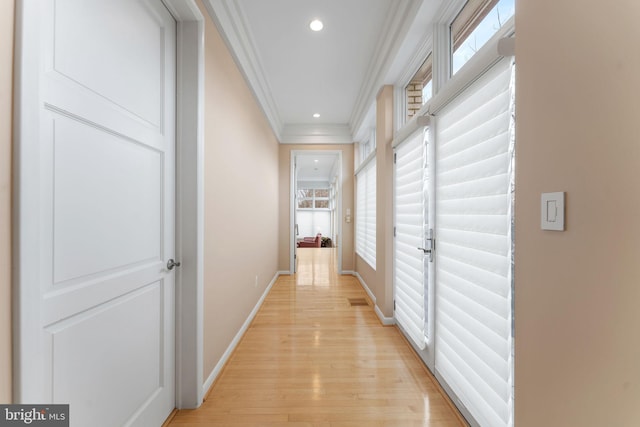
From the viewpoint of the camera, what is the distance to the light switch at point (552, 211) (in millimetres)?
790

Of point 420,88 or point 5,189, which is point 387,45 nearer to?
point 420,88

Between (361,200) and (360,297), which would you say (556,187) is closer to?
(360,297)

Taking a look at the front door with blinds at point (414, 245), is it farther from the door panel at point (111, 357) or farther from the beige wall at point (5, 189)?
the beige wall at point (5, 189)

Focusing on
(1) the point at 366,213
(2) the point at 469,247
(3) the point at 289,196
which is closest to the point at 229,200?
(2) the point at 469,247

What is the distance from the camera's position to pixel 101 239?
40.7 inches

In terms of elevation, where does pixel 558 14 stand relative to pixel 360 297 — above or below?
above

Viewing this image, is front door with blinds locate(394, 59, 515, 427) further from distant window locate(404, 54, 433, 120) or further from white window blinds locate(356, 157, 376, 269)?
white window blinds locate(356, 157, 376, 269)

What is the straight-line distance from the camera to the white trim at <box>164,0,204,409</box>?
5.17 ft

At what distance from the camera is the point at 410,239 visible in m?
2.36

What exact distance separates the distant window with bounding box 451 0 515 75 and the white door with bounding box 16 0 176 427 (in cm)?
175

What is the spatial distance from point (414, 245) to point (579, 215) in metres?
1.55

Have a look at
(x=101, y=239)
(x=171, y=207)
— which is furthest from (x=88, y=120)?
(x=171, y=207)

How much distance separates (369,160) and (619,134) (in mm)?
3135

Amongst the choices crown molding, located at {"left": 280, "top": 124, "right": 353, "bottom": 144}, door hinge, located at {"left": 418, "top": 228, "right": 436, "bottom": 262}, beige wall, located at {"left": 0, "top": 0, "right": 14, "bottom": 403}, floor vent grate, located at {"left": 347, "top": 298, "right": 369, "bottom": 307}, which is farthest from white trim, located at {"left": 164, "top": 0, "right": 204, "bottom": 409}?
crown molding, located at {"left": 280, "top": 124, "right": 353, "bottom": 144}
